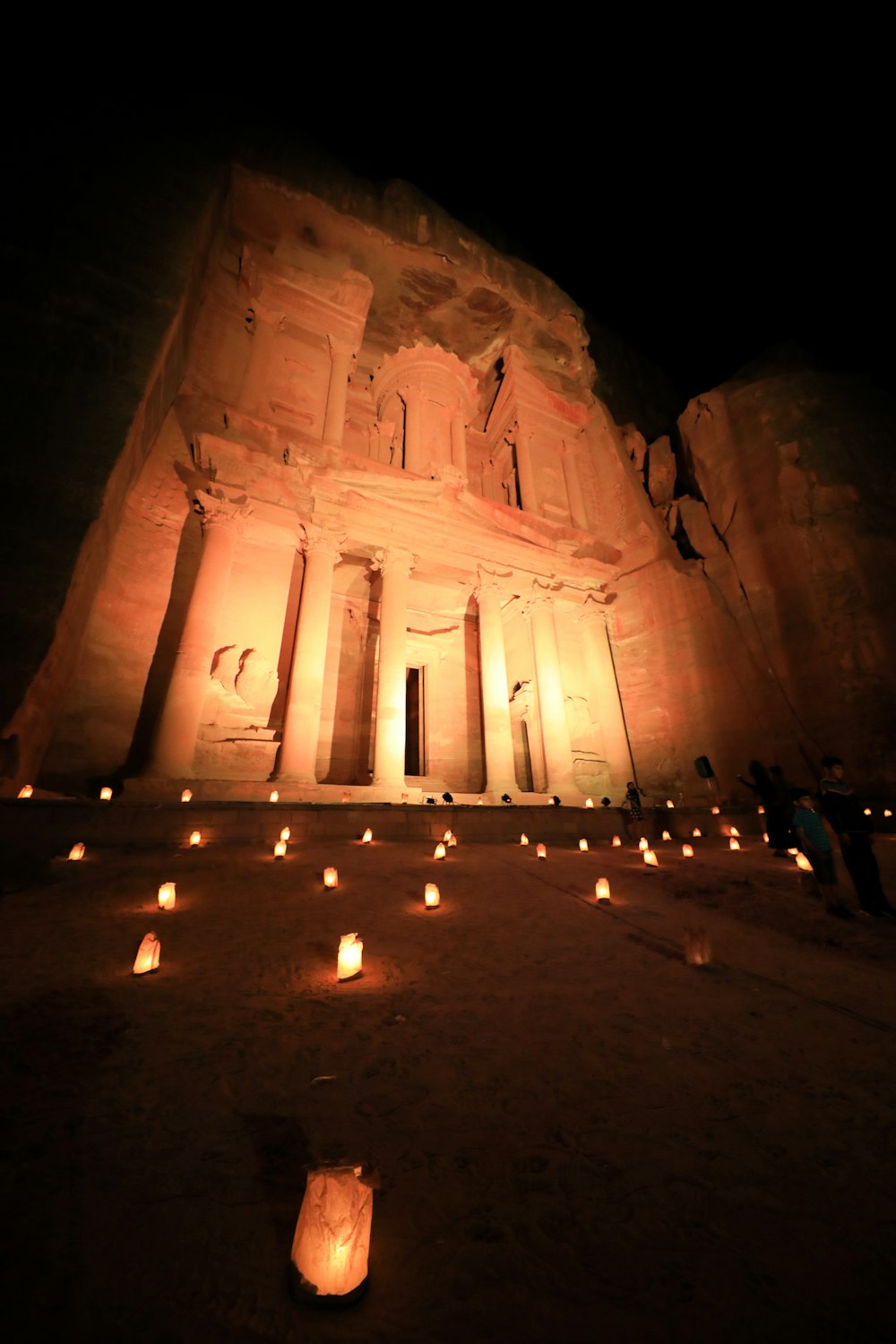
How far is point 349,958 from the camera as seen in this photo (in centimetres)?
341

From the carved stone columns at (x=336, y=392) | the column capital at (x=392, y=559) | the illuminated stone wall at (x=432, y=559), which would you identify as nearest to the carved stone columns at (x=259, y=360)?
the illuminated stone wall at (x=432, y=559)

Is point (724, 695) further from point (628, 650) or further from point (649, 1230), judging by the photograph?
point (649, 1230)

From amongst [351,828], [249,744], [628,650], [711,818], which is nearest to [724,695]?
[628,650]

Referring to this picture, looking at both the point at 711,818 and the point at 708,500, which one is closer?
the point at 711,818

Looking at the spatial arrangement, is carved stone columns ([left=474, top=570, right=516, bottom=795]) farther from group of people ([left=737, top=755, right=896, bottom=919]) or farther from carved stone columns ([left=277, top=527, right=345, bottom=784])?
group of people ([left=737, top=755, right=896, bottom=919])

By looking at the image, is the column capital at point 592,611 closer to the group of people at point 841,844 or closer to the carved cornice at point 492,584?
the carved cornice at point 492,584

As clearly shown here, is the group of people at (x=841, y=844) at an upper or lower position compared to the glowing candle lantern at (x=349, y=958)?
upper

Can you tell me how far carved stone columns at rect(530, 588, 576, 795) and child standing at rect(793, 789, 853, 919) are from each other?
10.9m

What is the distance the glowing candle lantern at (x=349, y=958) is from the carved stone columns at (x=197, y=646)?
31.9 ft

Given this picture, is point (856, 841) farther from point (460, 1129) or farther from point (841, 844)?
point (460, 1129)

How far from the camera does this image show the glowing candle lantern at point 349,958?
340 cm

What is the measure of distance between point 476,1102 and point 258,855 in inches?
217

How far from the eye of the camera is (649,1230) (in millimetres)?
1554

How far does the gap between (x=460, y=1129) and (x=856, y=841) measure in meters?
5.11
